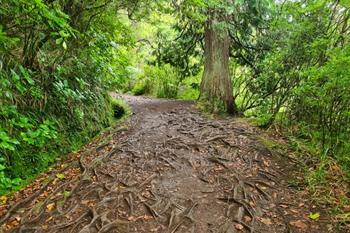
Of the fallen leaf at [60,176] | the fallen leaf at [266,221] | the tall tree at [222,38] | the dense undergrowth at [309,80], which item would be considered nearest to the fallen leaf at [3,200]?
the fallen leaf at [60,176]

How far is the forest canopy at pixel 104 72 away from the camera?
3.94 meters

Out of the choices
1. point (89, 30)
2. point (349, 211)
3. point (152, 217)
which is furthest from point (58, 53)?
point (349, 211)

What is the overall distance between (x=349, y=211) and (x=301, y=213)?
500 mm

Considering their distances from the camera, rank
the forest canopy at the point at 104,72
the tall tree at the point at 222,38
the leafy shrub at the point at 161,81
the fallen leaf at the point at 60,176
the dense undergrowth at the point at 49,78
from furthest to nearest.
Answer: the leafy shrub at the point at 161,81 < the tall tree at the point at 222,38 < the fallen leaf at the point at 60,176 < the forest canopy at the point at 104,72 < the dense undergrowth at the point at 49,78

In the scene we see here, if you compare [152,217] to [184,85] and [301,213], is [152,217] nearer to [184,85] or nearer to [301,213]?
[301,213]

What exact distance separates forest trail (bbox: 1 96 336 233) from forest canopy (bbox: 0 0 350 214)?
532mm

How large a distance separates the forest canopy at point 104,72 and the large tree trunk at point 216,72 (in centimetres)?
3

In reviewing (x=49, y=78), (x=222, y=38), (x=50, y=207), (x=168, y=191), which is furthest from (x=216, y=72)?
(x=50, y=207)

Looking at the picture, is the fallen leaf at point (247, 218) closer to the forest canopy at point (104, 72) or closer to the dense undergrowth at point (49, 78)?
the forest canopy at point (104, 72)

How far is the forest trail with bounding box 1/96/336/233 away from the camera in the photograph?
10.8ft

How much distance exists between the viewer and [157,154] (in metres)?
5.06

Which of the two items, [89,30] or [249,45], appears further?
[249,45]

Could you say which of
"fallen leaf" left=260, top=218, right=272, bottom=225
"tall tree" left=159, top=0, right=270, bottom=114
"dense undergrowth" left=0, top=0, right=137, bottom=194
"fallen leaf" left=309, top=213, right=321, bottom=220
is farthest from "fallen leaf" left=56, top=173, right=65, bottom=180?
"tall tree" left=159, top=0, right=270, bottom=114

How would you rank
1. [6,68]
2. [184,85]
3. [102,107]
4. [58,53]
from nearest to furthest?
[6,68] → [58,53] → [102,107] → [184,85]
